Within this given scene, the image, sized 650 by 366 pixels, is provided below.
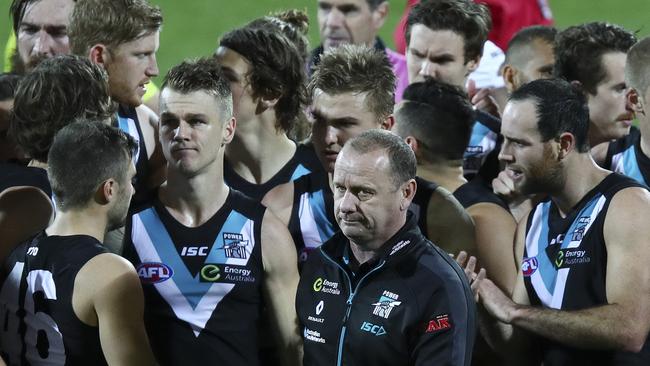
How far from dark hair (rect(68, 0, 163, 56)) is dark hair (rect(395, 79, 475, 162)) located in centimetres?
149

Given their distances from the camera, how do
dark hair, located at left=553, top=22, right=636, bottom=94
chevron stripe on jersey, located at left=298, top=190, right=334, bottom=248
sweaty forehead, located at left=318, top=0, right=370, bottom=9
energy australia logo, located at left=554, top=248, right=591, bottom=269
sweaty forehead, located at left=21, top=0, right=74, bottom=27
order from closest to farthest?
energy australia logo, located at left=554, top=248, right=591, bottom=269 < chevron stripe on jersey, located at left=298, top=190, right=334, bottom=248 < dark hair, located at left=553, top=22, right=636, bottom=94 < sweaty forehead, located at left=21, top=0, right=74, bottom=27 < sweaty forehead, located at left=318, top=0, right=370, bottom=9

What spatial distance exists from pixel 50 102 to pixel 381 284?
1.82 meters

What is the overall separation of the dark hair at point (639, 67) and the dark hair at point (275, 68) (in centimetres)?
176

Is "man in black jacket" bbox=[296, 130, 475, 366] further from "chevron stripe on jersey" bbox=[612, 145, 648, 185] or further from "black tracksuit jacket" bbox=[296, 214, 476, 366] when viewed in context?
"chevron stripe on jersey" bbox=[612, 145, 648, 185]

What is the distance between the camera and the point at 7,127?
625 cm

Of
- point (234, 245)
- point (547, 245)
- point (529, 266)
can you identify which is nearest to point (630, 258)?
point (547, 245)

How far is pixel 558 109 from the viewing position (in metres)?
5.61

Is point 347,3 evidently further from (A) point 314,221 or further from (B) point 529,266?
(B) point 529,266

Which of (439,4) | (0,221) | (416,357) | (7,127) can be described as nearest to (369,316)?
(416,357)

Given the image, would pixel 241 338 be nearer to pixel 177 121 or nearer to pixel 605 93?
pixel 177 121

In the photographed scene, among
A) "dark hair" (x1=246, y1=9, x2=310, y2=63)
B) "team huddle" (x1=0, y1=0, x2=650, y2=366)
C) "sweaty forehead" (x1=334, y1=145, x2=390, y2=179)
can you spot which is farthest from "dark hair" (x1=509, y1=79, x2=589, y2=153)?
"dark hair" (x1=246, y1=9, x2=310, y2=63)

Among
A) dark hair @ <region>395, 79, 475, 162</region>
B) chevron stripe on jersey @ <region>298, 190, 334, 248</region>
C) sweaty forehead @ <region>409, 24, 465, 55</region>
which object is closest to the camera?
chevron stripe on jersey @ <region>298, 190, 334, 248</region>

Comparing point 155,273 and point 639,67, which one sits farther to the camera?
point 639,67

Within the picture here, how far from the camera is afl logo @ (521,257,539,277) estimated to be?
5.66m
